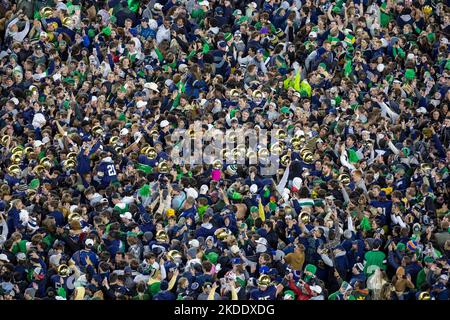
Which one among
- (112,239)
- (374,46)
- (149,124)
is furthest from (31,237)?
(374,46)

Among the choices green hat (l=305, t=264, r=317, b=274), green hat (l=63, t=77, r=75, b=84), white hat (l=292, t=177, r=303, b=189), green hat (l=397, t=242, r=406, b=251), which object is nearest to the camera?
green hat (l=305, t=264, r=317, b=274)

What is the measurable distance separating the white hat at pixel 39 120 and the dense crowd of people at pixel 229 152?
6 centimetres

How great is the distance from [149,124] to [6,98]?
327cm

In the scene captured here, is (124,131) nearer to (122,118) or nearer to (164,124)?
(122,118)

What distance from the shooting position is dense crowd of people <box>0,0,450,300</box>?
2939 centimetres

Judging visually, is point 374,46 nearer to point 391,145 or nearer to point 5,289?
point 391,145

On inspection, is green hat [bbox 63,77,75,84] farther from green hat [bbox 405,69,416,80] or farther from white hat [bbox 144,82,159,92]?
green hat [bbox 405,69,416,80]

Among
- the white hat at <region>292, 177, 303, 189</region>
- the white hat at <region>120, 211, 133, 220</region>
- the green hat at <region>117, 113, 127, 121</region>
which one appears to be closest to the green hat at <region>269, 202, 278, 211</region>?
the white hat at <region>292, 177, 303, 189</region>

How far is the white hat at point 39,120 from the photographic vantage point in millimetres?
34188

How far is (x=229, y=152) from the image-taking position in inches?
1312

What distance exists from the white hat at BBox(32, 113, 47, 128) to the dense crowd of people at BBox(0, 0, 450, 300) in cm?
6

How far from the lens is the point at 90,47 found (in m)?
36.8

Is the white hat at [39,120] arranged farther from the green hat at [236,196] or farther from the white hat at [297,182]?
the white hat at [297,182]

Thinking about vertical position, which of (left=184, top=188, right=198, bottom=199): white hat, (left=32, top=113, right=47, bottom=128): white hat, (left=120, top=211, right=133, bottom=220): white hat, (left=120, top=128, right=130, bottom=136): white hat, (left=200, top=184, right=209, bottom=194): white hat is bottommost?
(left=32, top=113, right=47, bottom=128): white hat
